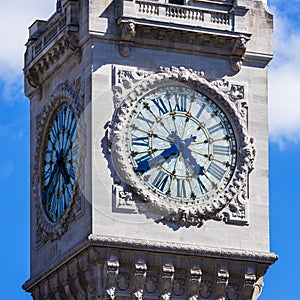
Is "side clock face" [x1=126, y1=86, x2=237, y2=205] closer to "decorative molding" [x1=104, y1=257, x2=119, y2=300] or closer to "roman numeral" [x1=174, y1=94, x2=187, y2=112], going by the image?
"roman numeral" [x1=174, y1=94, x2=187, y2=112]

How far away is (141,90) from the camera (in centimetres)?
6531

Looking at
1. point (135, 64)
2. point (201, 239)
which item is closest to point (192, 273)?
point (201, 239)

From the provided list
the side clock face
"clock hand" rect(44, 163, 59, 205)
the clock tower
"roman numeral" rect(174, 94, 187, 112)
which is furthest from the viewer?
"clock hand" rect(44, 163, 59, 205)

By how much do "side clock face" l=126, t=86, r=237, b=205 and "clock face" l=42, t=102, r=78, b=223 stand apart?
5.26 feet

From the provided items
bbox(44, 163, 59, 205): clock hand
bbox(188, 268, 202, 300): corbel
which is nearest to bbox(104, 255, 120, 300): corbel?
bbox(188, 268, 202, 300): corbel

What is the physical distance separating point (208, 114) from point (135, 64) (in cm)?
198

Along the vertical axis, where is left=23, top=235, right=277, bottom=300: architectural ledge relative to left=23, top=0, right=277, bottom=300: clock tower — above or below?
below

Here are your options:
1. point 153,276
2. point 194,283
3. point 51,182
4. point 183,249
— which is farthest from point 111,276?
point 51,182

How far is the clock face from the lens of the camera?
217 feet

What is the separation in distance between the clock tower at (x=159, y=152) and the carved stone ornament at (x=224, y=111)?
0.02m

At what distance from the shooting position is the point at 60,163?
219 feet

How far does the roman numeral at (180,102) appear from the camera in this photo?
2586 inches

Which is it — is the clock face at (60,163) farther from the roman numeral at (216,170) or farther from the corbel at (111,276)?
the roman numeral at (216,170)

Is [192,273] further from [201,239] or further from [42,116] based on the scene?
[42,116]
